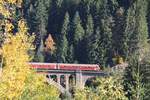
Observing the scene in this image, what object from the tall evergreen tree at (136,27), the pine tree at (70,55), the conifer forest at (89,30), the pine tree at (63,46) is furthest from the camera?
the pine tree at (70,55)

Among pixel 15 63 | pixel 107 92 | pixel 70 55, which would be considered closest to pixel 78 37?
pixel 70 55

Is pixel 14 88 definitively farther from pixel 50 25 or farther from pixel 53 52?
pixel 50 25

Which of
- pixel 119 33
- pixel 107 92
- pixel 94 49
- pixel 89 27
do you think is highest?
pixel 89 27

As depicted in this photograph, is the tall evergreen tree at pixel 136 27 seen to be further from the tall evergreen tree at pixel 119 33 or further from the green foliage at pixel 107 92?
the green foliage at pixel 107 92

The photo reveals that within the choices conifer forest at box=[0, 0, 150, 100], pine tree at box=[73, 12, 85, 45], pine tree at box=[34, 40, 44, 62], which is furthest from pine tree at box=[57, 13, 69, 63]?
pine tree at box=[34, 40, 44, 62]

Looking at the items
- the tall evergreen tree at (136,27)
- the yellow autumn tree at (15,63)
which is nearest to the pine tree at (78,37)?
the tall evergreen tree at (136,27)

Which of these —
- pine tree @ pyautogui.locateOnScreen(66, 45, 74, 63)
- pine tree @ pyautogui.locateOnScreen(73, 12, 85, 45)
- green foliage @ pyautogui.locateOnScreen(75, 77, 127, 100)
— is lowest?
pine tree @ pyautogui.locateOnScreen(66, 45, 74, 63)

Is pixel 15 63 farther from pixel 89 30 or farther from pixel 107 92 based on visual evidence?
pixel 89 30

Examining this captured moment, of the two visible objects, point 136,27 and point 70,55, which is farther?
point 70,55

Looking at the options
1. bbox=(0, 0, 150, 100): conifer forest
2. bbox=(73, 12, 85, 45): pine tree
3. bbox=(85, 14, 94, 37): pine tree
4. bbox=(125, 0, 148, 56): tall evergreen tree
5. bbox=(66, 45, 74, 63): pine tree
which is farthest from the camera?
bbox=(73, 12, 85, 45): pine tree

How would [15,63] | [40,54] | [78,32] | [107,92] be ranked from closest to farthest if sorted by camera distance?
1. [15,63]
2. [107,92]
3. [78,32]
4. [40,54]

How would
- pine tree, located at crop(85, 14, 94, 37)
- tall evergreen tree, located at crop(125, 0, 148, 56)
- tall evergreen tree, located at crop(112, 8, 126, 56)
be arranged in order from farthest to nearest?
pine tree, located at crop(85, 14, 94, 37), tall evergreen tree, located at crop(112, 8, 126, 56), tall evergreen tree, located at crop(125, 0, 148, 56)

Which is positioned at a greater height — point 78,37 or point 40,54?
point 78,37

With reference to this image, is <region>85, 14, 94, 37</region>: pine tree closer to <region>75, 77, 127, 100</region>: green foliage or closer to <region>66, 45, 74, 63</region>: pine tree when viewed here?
<region>66, 45, 74, 63</region>: pine tree
